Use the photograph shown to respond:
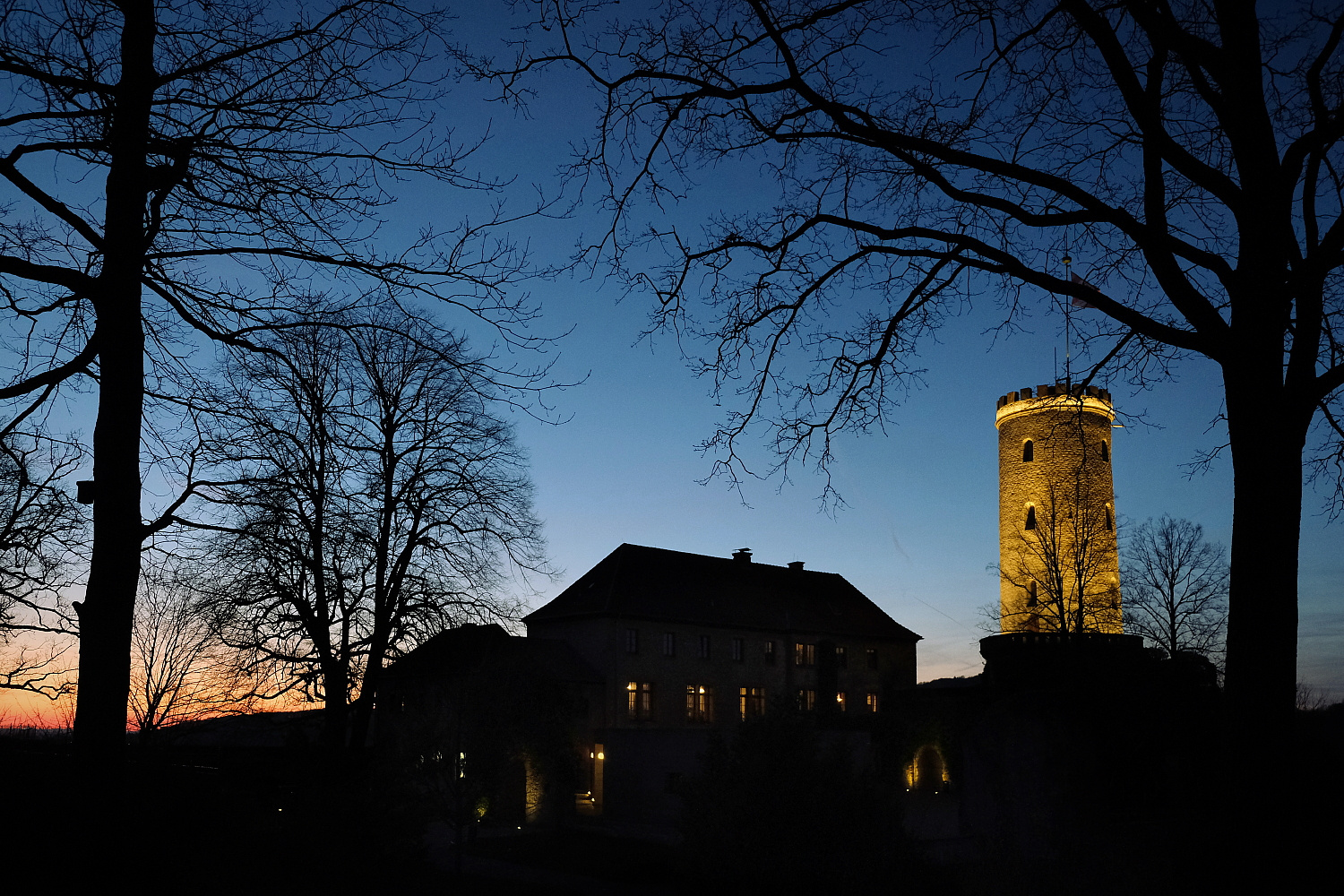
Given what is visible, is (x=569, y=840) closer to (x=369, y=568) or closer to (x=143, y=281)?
(x=369, y=568)

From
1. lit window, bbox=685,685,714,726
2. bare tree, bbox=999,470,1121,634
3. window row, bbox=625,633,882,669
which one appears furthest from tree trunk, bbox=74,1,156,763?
bare tree, bbox=999,470,1121,634

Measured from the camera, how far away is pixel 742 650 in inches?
1928

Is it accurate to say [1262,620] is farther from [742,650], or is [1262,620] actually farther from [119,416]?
[742,650]

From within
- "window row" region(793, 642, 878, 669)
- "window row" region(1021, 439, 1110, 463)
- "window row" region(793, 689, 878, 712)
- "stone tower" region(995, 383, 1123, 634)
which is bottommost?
"window row" region(793, 689, 878, 712)

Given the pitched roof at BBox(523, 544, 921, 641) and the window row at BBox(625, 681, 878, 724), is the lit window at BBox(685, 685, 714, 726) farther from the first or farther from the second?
the pitched roof at BBox(523, 544, 921, 641)

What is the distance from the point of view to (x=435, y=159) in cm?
675

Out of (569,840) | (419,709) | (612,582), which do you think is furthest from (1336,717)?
(612,582)

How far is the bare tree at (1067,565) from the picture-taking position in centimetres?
4469

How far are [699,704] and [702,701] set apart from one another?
28cm

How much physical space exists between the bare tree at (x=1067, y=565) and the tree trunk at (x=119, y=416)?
42694 mm

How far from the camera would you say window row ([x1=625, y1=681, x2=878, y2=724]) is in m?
43.7

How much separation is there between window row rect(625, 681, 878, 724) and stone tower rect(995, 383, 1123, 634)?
925 centimetres

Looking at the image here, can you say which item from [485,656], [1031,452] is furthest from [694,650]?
[1031,452]

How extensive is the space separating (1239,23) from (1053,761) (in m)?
11.4
